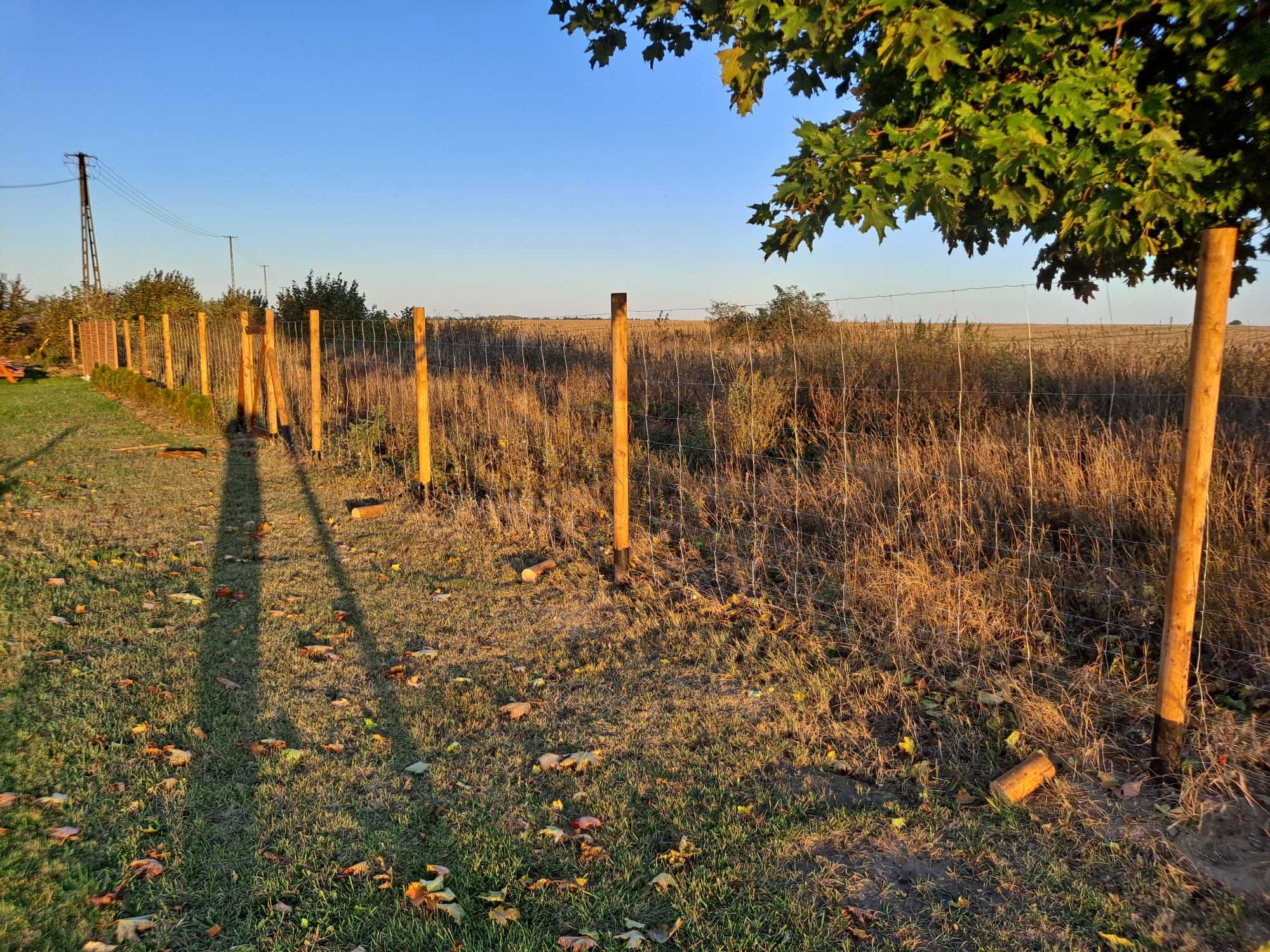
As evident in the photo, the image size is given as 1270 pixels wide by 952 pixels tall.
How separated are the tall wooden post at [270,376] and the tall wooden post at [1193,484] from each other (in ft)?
37.8

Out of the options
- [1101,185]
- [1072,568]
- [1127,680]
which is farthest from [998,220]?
[1127,680]

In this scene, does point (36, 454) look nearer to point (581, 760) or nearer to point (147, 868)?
point (147, 868)

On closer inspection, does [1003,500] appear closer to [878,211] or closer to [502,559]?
[878,211]

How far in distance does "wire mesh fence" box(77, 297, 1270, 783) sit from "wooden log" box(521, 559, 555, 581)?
56 centimetres

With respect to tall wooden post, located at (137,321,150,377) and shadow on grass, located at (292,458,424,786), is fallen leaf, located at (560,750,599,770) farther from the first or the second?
tall wooden post, located at (137,321,150,377)

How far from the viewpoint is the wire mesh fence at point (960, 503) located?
→ 159 inches

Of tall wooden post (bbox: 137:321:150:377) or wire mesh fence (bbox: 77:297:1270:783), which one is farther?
tall wooden post (bbox: 137:321:150:377)

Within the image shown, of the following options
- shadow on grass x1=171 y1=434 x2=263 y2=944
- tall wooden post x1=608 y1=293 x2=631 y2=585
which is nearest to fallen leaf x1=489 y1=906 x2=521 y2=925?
shadow on grass x1=171 y1=434 x2=263 y2=944

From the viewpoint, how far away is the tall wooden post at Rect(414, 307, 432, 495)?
8.75 metres

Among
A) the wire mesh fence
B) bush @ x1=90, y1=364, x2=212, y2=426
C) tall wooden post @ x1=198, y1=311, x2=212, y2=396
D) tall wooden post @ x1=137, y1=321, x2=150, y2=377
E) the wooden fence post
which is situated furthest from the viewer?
tall wooden post @ x1=137, y1=321, x2=150, y2=377

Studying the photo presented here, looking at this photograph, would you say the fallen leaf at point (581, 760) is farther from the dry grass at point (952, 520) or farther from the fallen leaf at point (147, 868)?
the fallen leaf at point (147, 868)

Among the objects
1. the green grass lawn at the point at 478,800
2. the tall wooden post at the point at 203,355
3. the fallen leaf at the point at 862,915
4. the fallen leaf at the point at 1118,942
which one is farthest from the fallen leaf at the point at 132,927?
the tall wooden post at the point at 203,355

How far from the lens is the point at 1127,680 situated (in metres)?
3.96

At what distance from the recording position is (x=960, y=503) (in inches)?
196
